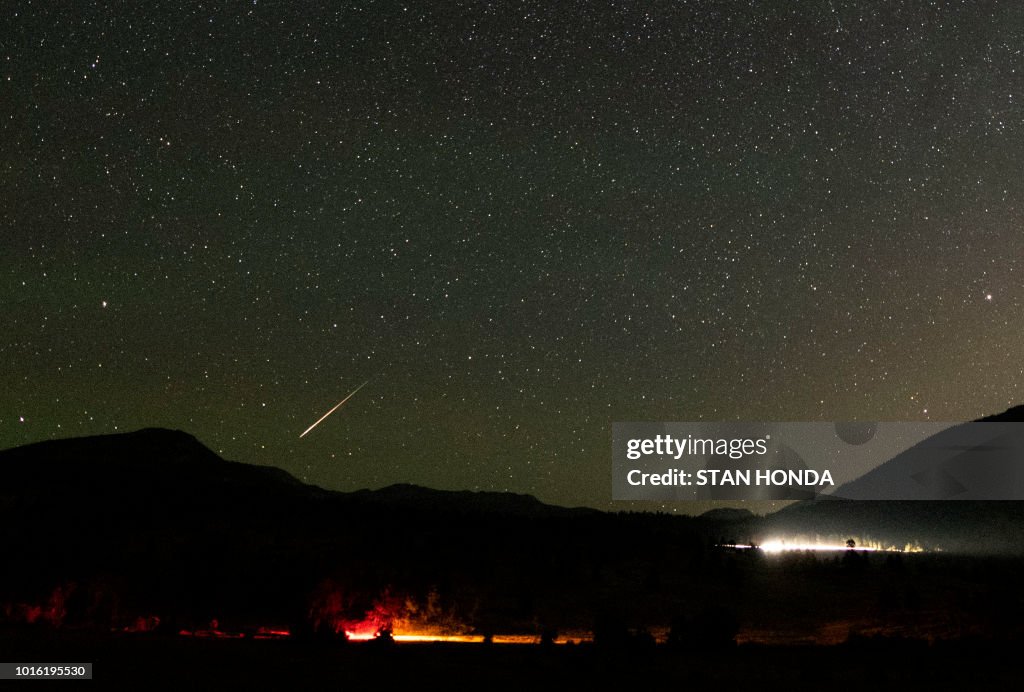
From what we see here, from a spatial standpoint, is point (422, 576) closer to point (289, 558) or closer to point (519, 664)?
point (289, 558)

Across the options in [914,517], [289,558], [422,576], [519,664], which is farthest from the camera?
[914,517]

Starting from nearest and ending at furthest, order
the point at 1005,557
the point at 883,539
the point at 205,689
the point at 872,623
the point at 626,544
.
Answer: the point at 205,689 < the point at 872,623 < the point at 626,544 < the point at 1005,557 < the point at 883,539

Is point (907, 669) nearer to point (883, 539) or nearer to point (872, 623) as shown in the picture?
point (872, 623)

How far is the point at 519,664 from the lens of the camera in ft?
53.1

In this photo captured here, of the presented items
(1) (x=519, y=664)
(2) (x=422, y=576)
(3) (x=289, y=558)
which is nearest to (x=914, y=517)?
(2) (x=422, y=576)

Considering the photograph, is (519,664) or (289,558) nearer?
(519,664)

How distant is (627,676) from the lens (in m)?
14.9

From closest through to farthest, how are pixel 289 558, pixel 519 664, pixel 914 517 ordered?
pixel 519 664 < pixel 289 558 < pixel 914 517

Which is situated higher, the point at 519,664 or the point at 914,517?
the point at 914,517

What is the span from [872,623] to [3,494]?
51.4 m

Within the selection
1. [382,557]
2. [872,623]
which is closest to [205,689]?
[872,623]

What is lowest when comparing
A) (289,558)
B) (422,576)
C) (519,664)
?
(519,664)

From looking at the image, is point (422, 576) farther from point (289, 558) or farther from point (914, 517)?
point (914, 517)

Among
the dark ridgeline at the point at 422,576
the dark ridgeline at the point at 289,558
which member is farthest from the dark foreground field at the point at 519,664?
the dark ridgeline at the point at 289,558
